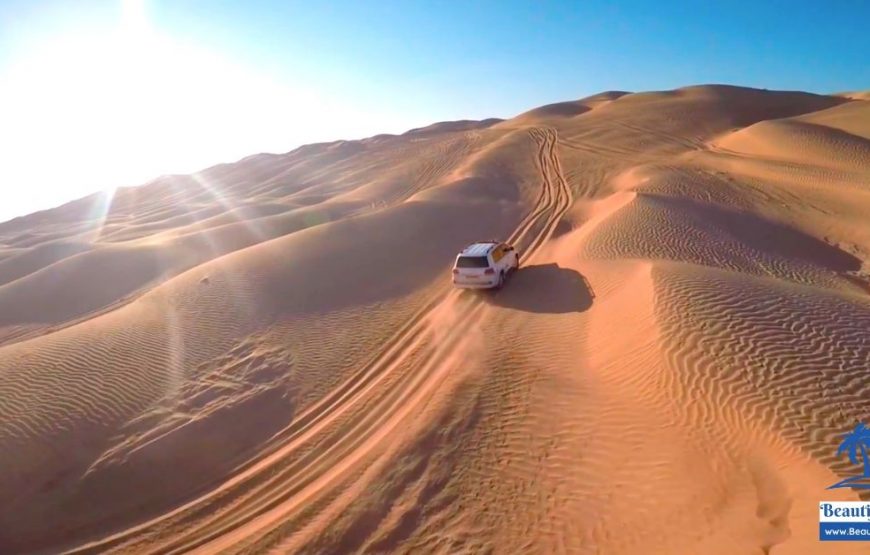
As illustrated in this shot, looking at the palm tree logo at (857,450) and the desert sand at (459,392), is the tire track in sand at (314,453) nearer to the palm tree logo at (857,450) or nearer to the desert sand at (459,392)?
the desert sand at (459,392)

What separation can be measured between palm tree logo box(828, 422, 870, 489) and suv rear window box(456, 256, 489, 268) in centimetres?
895

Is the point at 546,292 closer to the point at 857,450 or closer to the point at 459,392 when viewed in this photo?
the point at 459,392

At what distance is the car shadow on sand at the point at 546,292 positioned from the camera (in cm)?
1265

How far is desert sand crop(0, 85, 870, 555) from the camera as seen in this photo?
20.6 feet

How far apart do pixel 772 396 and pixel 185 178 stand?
2801 inches

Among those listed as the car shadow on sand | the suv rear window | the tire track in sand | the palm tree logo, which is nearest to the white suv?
the suv rear window

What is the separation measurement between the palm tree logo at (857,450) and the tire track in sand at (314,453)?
6.48 m

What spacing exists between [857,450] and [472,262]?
9.48m

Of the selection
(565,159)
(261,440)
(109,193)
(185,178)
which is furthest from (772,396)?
(109,193)

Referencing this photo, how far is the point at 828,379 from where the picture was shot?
7.28m

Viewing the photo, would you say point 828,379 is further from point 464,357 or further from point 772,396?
point 464,357

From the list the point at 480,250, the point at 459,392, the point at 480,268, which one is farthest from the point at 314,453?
the point at 480,250

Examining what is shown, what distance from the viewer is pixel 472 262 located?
13.9 m

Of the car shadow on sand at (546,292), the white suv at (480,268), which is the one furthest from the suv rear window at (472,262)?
the car shadow on sand at (546,292)
